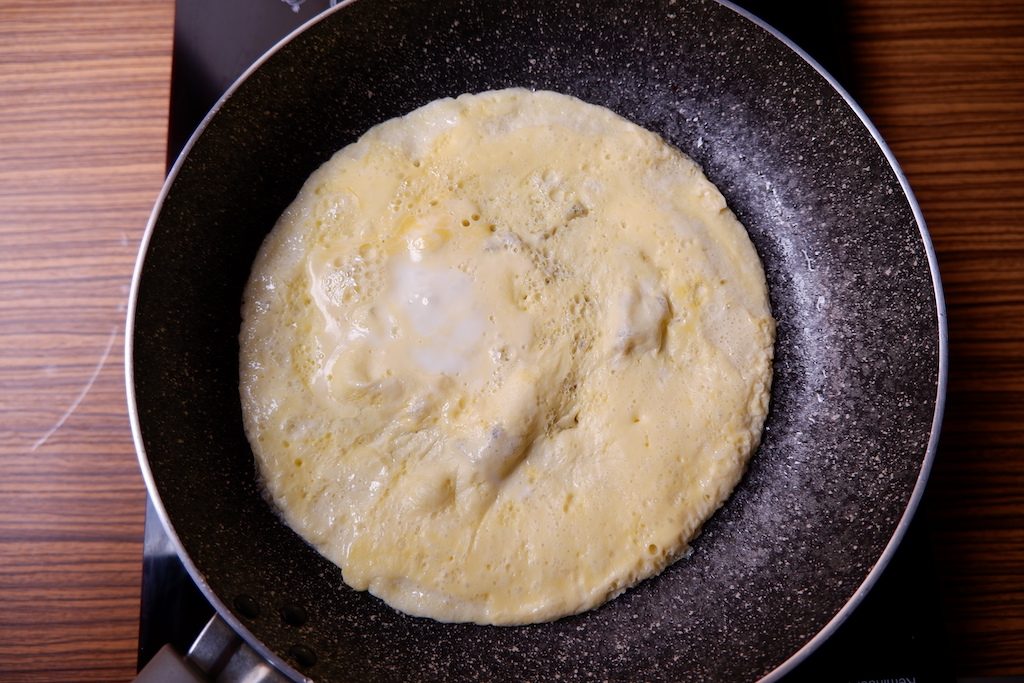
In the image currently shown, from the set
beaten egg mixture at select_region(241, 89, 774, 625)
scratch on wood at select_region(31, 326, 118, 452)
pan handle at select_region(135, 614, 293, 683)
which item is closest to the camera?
pan handle at select_region(135, 614, 293, 683)

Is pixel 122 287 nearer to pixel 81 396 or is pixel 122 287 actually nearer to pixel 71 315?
pixel 71 315

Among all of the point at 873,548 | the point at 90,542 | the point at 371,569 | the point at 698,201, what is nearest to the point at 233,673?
the point at 371,569

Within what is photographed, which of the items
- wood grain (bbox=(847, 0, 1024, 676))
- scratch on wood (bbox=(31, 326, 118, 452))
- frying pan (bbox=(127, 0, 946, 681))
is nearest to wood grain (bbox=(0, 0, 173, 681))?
scratch on wood (bbox=(31, 326, 118, 452))

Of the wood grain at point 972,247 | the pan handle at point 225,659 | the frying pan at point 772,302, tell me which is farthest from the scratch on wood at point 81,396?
the wood grain at point 972,247

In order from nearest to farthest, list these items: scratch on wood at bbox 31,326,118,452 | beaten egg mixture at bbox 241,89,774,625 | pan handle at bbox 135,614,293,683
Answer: pan handle at bbox 135,614,293,683 → beaten egg mixture at bbox 241,89,774,625 → scratch on wood at bbox 31,326,118,452

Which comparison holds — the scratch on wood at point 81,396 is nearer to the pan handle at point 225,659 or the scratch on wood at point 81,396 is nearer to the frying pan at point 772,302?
the frying pan at point 772,302

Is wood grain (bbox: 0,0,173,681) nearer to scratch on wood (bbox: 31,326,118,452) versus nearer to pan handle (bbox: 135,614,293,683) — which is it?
scratch on wood (bbox: 31,326,118,452)

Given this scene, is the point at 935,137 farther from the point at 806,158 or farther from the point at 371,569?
the point at 371,569

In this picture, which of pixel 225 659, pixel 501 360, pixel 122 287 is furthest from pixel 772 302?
pixel 122 287
